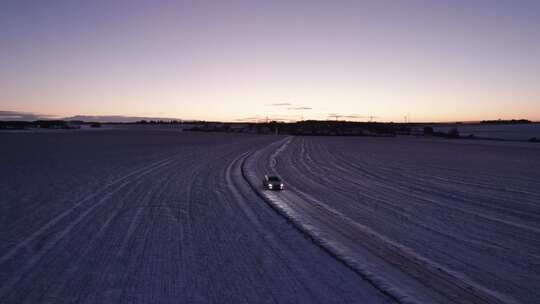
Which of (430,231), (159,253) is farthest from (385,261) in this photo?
(159,253)

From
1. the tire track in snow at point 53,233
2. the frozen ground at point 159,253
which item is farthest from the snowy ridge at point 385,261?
the tire track in snow at point 53,233

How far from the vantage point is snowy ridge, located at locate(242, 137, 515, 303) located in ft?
24.1

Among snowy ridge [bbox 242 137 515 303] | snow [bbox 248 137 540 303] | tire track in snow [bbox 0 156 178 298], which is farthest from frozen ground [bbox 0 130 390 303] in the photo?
snow [bbox 248 137 540 303]

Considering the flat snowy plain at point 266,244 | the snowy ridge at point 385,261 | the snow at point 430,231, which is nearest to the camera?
the snowy ridge at point 385,261

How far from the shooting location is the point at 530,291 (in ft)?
25.0

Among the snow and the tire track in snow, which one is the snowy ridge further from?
the tire track in snow

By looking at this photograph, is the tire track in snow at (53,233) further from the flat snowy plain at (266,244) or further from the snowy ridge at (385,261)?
the snowy ridge at (385,261)

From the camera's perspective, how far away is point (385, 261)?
30.3ft

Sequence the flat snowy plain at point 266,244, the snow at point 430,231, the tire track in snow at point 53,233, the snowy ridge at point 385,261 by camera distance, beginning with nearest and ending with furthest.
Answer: the snowy ridge at point 385,261, the flat snowy plain at point 266,244, the snow at point 430,231, the tire track in snow at point 53,233

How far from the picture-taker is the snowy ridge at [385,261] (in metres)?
7.35

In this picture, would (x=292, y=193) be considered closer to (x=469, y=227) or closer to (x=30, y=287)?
(x=469, y=227)

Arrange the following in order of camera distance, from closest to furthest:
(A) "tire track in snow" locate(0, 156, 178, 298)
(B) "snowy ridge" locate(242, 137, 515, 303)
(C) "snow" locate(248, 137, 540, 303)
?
(B) "snowy ridge" locate(242, 137, 515, 303) < (C) "snow" locate(248, 137, 540, 303) < (A) "tire track in snow" locate(0, 156, 178, 298)

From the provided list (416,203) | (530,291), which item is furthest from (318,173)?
(530,291)

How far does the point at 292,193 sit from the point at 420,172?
494 inches
